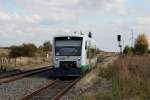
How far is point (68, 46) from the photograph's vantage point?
96.4 feet

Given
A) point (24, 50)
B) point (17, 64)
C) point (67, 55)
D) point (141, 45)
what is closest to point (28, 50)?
point (24, 50)

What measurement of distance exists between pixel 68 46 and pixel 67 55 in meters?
0.65

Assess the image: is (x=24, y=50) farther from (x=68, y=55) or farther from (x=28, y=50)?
(x=68, y=55)

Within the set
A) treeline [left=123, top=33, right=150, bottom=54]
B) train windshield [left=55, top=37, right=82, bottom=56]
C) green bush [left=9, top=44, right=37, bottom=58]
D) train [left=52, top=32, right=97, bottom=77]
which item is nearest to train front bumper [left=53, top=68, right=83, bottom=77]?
train [left=52, top=32, right=97, bottom=77]

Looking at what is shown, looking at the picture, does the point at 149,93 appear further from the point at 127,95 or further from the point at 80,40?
the point at 80,40

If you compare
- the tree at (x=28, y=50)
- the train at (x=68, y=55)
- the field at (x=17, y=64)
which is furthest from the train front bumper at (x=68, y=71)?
the tree at (x=28, y=50)

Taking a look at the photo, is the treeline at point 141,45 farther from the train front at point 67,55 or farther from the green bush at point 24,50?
the train front at point 67,55

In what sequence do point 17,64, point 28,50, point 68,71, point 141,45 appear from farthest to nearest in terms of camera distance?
point 141,45
point 28,50
point 17,64
point 68,71

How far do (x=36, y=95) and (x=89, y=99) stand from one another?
365 cm

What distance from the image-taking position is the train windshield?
2925 cm

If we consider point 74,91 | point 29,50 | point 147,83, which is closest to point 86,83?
point 74,91

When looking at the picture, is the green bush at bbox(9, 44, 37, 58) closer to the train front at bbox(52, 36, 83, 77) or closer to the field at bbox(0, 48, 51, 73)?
the field at bbox(0, 48, 51, 73)

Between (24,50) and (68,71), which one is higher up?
(24,50)

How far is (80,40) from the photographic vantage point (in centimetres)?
2955
